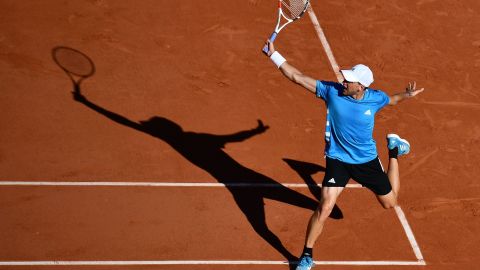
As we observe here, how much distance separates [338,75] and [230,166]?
3449 millimetres

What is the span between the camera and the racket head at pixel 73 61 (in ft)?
42.9

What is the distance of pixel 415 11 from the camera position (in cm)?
1595

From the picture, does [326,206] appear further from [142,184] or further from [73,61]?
[73,61]

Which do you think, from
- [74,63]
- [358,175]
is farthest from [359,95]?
[74,63]

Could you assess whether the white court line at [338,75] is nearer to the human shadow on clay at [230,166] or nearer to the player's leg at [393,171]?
the player's leg at [393,171]

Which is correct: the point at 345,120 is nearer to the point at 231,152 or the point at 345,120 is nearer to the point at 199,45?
the point at 231,152

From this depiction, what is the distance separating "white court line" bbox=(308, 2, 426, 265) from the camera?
32.5 ft

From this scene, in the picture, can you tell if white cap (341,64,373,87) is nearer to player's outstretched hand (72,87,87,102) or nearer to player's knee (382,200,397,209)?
player's knee (382,200,397,209)

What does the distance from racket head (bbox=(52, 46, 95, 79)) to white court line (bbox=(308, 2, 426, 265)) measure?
4.32 metres

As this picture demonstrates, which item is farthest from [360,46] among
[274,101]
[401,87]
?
[274,101]

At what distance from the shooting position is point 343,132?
29.7ft

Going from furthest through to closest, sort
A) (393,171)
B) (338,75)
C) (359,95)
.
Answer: (338,75)
(393,171)
(359,95)

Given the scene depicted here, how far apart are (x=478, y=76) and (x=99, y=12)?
23.6 feet

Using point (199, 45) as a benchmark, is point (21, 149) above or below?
below
